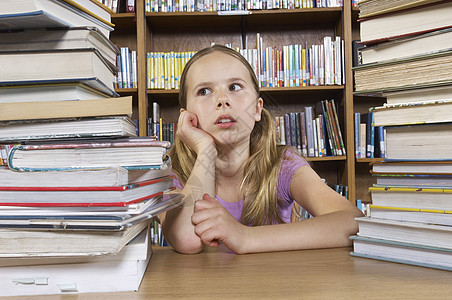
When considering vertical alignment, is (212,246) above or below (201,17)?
below

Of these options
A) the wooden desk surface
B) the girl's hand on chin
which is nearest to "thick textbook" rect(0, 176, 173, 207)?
the wooden desk surface

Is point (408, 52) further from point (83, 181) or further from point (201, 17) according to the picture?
point (201, 17)

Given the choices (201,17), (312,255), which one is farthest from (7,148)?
(201,17)

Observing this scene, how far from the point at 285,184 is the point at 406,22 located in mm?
787

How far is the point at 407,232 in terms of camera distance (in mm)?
593

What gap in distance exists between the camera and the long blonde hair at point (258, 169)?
131cm

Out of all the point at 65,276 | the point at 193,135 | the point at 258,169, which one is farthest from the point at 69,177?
the point at 258,169

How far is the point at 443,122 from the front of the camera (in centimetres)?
57

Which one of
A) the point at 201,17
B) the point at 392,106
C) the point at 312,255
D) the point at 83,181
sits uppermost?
the point at 201,17

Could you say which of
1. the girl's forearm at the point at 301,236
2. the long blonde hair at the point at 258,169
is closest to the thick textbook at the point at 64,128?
the girl's forearm at the point at 301,236

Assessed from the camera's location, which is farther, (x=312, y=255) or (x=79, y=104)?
(x=312, y=255)

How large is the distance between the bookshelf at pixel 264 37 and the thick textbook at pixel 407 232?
1.81 m

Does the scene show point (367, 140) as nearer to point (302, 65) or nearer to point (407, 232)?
point (302, 65)

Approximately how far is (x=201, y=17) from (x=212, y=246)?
2039 mm
